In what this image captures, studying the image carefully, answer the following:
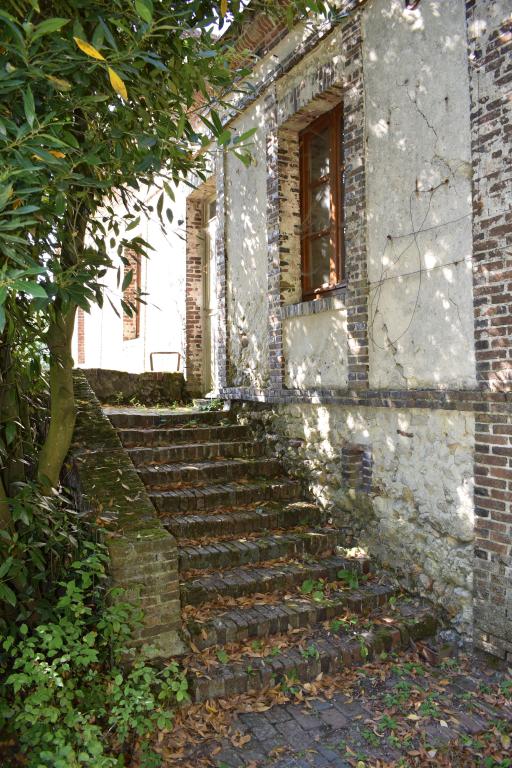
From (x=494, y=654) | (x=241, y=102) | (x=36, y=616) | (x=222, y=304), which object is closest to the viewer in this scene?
(x=36, y=616)

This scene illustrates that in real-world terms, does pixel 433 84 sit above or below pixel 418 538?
above

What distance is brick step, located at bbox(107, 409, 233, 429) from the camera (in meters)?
6.27

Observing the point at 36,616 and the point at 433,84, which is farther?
the point at 433,84

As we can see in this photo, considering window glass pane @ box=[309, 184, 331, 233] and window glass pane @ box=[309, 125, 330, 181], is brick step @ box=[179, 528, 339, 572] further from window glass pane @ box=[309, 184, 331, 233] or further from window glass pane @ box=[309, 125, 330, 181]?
window glass pane @ box=[309, 125, 330, 181]

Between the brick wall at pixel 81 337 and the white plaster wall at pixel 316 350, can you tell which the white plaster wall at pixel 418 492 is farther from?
the brick wall at pixel 81 337

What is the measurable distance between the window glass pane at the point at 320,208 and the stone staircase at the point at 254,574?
2.41 meters

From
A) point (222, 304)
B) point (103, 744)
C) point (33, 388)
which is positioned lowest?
point (103, 744)

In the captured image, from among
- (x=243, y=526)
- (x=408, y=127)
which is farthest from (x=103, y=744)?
(x=408, y=127)

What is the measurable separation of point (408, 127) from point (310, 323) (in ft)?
6.60

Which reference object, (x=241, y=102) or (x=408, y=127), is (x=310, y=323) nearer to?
(x=408, y=127)

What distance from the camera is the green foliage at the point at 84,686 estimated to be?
9.48ft

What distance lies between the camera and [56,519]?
3846 millimetres

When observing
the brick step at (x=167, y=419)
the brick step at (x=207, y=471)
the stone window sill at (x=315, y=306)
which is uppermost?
the stone window sill at (x=315, y=306)

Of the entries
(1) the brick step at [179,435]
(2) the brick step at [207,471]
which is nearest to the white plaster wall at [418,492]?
(2) the brick step at [207,471]
